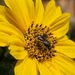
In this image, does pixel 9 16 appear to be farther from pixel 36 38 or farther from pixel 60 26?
pixel 60 26

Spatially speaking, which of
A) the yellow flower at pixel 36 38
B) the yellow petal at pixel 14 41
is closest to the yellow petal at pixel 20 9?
the yellow flower at pixel 36 38

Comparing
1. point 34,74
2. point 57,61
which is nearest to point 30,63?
point 34,74

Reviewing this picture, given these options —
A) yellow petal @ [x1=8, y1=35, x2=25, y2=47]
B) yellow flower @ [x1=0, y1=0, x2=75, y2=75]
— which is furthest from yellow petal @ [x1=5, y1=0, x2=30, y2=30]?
yellow petal @ [x1=8, y1=35, x2=25, y2=47]

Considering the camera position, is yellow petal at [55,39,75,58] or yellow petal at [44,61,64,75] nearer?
yellow petal at [44,61,64,75]

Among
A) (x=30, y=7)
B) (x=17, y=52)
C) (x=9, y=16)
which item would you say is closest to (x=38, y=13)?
(x=30, y=7)

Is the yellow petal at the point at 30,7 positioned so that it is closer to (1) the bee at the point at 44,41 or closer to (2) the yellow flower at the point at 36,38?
(2) the yellow flower at the point at 36,38

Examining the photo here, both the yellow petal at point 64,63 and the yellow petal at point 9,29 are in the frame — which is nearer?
the yellow petal at point 9,29

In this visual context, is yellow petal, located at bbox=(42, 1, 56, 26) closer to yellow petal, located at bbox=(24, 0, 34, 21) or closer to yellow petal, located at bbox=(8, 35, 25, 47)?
yellow petal, located at bbox=(24, 0, 34, 21)
